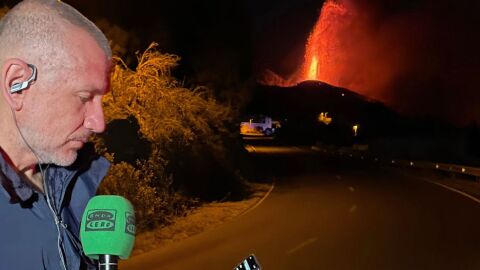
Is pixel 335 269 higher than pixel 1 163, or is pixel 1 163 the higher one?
pixel 1 163

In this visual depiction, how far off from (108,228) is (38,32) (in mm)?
592

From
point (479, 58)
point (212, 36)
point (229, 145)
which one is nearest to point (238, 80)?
point (212, 36)

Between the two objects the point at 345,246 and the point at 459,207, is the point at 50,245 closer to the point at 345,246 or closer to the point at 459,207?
the point at 345,246

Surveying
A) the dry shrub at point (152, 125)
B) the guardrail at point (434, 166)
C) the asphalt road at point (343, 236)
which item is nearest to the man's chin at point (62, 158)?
the asphalt road at point (343, 236)

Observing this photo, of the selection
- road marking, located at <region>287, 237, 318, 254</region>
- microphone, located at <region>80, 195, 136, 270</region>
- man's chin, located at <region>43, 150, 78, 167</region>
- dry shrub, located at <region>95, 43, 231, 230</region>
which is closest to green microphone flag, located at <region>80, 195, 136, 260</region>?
microphone, located at <region>80, 195, 136, 270</region>

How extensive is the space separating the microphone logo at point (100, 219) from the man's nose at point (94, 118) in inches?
10.0

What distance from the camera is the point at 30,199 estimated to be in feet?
5.08

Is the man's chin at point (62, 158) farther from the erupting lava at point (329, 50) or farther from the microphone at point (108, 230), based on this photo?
the erupting lava at point (329, 50)

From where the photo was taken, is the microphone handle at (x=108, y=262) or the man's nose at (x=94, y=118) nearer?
the microphone handle at (x=108, y=262)

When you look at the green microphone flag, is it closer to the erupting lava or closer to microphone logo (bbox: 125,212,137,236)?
microphone logo (bbox: 125,212,137,236)

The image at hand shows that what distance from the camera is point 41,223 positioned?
5.13ft

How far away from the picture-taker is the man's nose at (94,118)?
1.66 m

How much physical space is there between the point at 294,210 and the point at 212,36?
8.03 m

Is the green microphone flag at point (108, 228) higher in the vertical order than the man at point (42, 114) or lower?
lower
